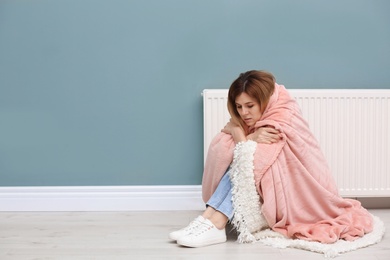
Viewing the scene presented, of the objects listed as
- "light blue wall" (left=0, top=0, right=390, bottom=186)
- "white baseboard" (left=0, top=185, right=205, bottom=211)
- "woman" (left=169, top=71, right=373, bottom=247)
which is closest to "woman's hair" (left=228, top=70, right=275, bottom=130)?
"woman" (left=169, top=71, right=373, bottom=247)

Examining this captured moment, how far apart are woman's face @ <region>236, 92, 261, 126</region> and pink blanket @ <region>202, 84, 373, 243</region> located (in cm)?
4

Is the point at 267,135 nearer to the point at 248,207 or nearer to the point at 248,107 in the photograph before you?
the point at 248,107

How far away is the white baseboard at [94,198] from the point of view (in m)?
3.04

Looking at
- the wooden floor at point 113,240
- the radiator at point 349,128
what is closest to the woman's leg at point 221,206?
the wooden floor at point 113,240

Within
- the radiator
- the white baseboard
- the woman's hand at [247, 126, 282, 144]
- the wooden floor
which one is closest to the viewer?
the wooden floor

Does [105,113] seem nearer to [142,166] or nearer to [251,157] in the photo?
[142,166]

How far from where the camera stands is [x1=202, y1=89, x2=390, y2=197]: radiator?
2918 millimetres

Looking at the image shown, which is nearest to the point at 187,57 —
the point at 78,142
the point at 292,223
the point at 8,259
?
the point at 78,142

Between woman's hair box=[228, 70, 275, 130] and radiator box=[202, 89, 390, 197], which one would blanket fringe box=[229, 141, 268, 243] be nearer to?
woman's hair box=[228, 70, 275, 130]

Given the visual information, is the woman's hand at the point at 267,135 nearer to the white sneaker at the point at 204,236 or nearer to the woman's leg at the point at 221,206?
the woman's leg at the point at 221,206

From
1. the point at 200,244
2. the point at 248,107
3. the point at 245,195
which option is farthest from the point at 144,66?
the point at 200,244

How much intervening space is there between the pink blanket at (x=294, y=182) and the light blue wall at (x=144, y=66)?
0.52 m

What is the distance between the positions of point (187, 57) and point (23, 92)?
88 centimetres

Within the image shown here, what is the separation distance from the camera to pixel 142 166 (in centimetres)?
305
